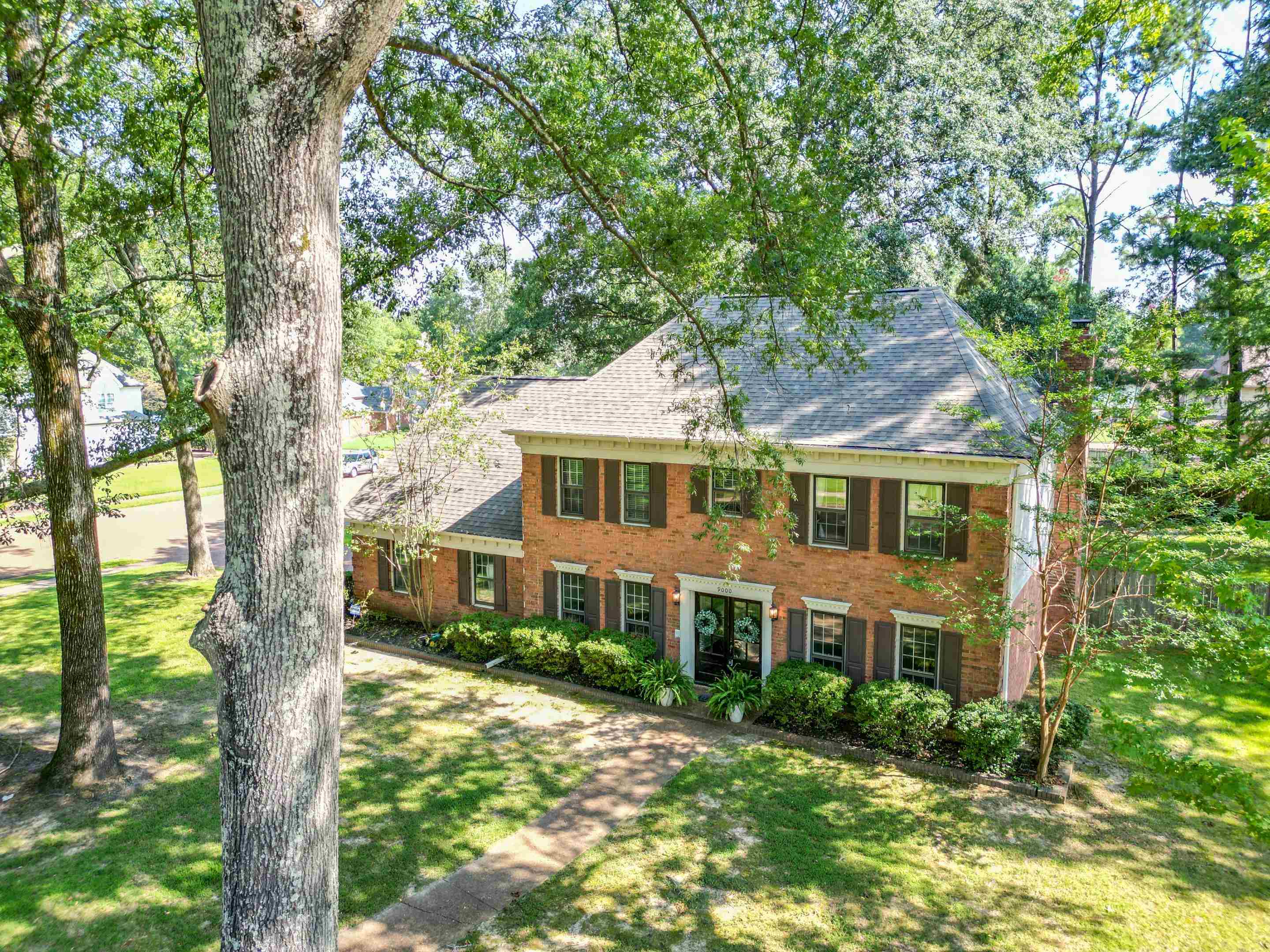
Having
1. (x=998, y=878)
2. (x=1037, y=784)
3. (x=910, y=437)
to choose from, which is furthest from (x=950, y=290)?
(x=998, y=878)

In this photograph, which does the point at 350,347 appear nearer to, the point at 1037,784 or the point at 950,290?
the point at 1037,784

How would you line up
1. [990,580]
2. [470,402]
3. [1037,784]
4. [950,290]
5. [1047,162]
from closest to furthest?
1. [1037,784]
2. [990,580]
3. [470,402]
4. [1047,162]
5. [950,290]

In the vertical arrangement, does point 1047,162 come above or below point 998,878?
above

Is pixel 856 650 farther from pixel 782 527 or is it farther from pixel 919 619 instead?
pixel 782 527

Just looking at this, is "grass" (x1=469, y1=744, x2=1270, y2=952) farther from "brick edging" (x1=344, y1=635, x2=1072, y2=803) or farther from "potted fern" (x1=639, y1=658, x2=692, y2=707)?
"potted fern" (x1=639, y1=658, x2=692, y2=707)

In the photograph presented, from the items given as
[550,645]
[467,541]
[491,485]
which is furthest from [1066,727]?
[491,485]

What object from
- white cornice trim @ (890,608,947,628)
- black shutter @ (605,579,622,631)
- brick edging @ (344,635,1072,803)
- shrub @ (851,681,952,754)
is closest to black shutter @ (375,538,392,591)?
brick edging @ (344,635,1072,803)
